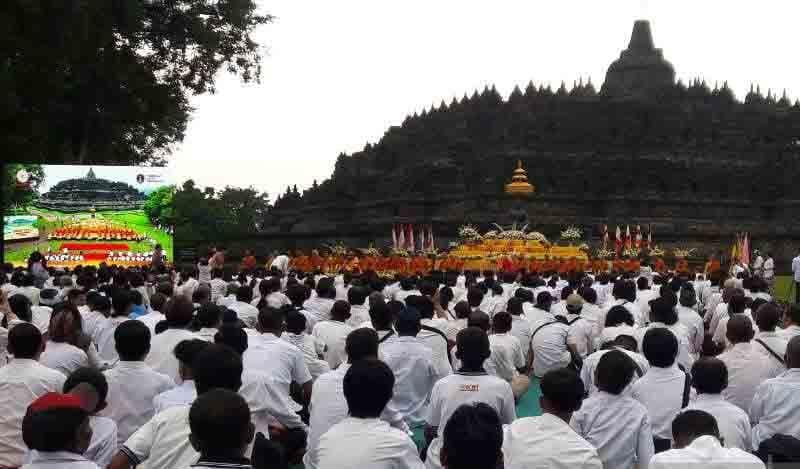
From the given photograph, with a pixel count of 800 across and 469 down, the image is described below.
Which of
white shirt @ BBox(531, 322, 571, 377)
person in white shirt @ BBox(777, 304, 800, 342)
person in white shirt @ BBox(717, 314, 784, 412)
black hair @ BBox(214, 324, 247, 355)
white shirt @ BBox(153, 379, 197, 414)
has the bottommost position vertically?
white shirt @ BBox(531, 322, 571, 377)

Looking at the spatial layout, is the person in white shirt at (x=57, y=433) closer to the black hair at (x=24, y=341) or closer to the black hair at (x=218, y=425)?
the black hair at (x=218, y=425)

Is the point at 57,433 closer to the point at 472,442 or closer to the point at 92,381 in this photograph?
the point at 92,381

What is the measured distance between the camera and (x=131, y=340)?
272 inches

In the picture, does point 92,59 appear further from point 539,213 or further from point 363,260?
point 539,213

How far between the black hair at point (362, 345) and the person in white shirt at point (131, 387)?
1421 mm

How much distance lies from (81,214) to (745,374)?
2100 cm

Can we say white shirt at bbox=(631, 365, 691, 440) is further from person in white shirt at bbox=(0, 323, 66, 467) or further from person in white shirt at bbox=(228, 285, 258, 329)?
person in white shirt at bbox=(228, 285, 258, 329)

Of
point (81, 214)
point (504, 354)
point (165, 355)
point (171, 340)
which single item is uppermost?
point (81, 214)

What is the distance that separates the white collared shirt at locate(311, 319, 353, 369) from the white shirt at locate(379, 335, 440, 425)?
69.1 inches

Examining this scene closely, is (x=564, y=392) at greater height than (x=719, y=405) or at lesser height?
greater

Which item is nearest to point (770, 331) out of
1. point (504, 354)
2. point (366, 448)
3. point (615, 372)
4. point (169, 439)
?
point (504, 354)

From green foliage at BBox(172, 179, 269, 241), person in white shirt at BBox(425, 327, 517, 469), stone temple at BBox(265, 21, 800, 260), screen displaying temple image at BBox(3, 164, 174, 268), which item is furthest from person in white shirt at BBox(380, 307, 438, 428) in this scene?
green foliage at BBox(172, 179, 269, 241)

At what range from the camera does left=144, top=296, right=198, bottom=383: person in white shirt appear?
27.8 feet

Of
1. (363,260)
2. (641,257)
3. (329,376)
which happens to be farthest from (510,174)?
(329,376)
